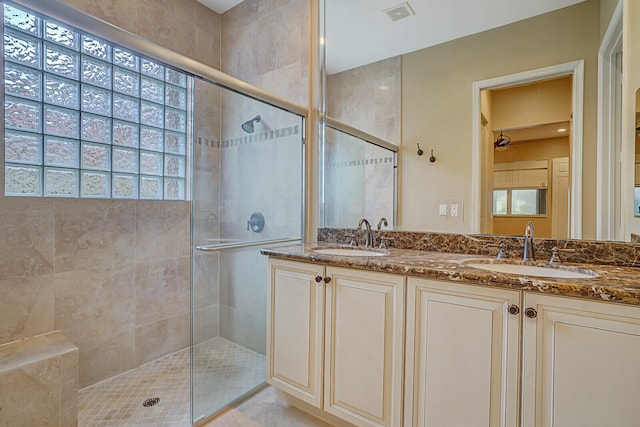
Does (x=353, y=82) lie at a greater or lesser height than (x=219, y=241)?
greater

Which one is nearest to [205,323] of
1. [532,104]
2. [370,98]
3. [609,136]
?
[370,98]

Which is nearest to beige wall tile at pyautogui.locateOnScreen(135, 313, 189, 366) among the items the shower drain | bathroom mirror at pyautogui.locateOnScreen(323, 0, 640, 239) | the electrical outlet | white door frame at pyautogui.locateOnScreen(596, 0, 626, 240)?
the shower drain

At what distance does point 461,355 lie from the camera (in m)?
1.12

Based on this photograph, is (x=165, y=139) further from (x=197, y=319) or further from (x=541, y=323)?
(x=541, y=323)

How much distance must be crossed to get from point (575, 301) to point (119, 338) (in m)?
2.45

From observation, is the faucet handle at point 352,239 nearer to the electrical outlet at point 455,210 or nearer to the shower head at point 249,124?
the electrical outlet at point 455,210

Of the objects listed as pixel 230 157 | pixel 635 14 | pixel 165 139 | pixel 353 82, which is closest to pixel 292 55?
pixel 353 82

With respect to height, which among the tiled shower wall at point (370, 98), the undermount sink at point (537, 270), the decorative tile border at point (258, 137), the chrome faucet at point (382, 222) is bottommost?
the undermount sink at point (537, 270)

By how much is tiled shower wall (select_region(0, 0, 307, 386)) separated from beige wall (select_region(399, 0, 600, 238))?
86cm

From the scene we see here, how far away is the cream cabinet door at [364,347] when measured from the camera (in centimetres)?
126

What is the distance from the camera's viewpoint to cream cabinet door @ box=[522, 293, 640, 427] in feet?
2.92

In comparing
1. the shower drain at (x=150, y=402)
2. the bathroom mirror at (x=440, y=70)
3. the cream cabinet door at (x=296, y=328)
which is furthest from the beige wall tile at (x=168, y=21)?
the shower drain at (x=150, y=402)

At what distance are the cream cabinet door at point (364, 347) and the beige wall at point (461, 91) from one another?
0.61m

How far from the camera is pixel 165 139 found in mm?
2348
